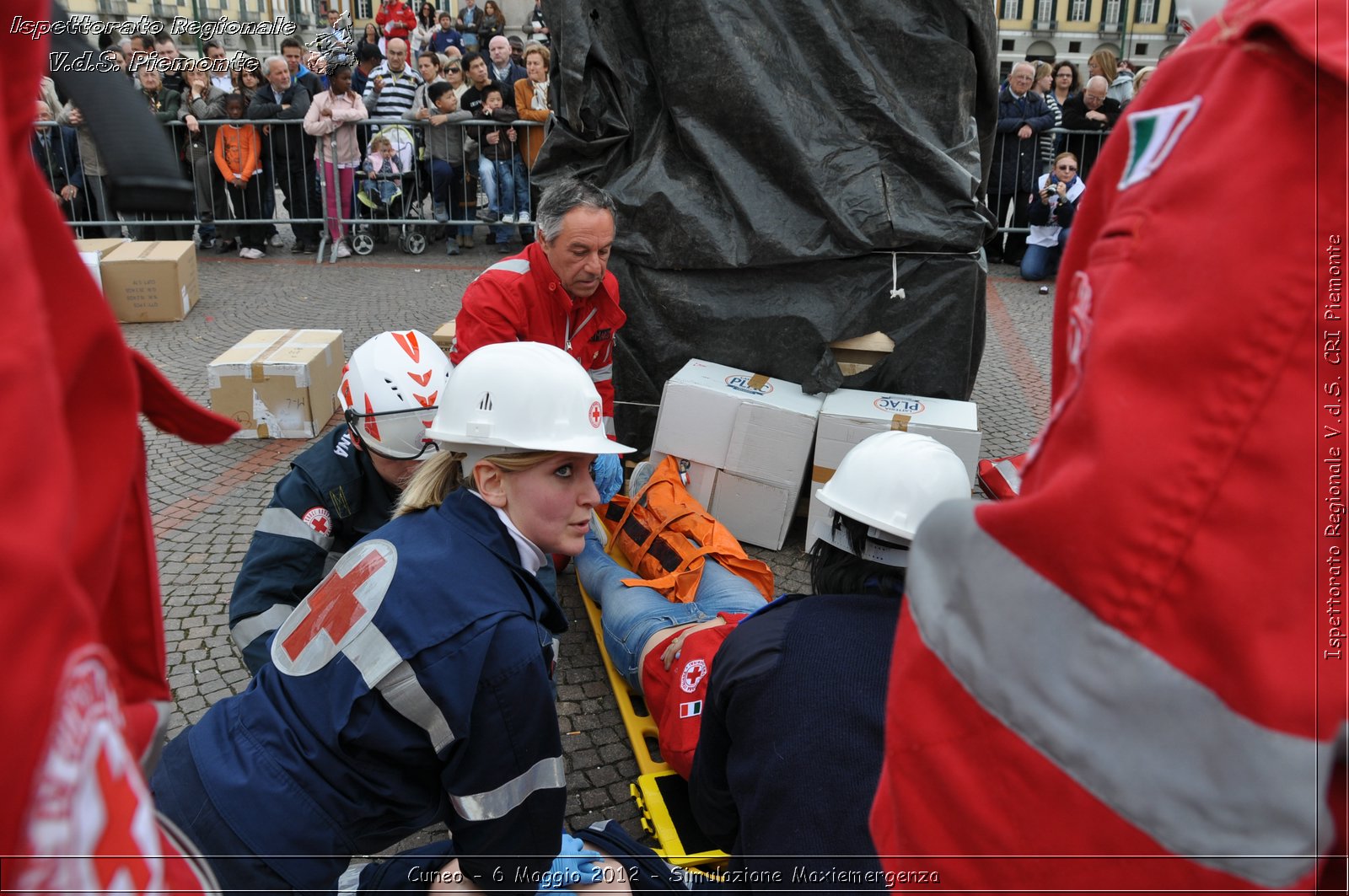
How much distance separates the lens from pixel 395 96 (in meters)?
10.5

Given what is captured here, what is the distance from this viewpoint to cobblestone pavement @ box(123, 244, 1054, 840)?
11.2 feet

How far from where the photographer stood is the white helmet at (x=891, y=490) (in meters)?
2.30

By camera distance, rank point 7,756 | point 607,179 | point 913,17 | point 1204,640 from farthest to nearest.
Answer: point 607,179 → point 913,17 → point 1204,640 → point 7,756

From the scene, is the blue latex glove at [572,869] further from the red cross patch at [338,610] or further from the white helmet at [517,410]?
the white helmet at [517,410]

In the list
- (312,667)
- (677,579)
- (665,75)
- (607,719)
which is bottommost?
(607,719)

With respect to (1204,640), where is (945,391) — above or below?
below

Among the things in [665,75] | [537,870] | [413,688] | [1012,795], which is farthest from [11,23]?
[665,75]

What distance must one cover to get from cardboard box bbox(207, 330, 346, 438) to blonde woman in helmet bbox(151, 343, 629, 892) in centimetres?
384

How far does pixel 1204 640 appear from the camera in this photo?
2.30 feet

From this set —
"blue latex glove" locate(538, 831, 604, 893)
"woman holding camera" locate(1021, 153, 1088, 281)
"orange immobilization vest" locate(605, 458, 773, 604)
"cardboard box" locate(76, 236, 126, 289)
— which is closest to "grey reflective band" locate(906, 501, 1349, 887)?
"blue latex glove" locate(538, 831, 604, 893)

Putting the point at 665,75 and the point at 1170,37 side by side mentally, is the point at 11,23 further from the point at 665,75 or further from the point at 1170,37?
the point at 1170,37

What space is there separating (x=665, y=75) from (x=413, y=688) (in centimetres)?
393

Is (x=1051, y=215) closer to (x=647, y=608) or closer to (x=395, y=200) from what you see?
(x=395, y=200)

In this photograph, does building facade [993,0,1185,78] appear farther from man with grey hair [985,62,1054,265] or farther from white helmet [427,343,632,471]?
white helmet [427,343,632,471]
